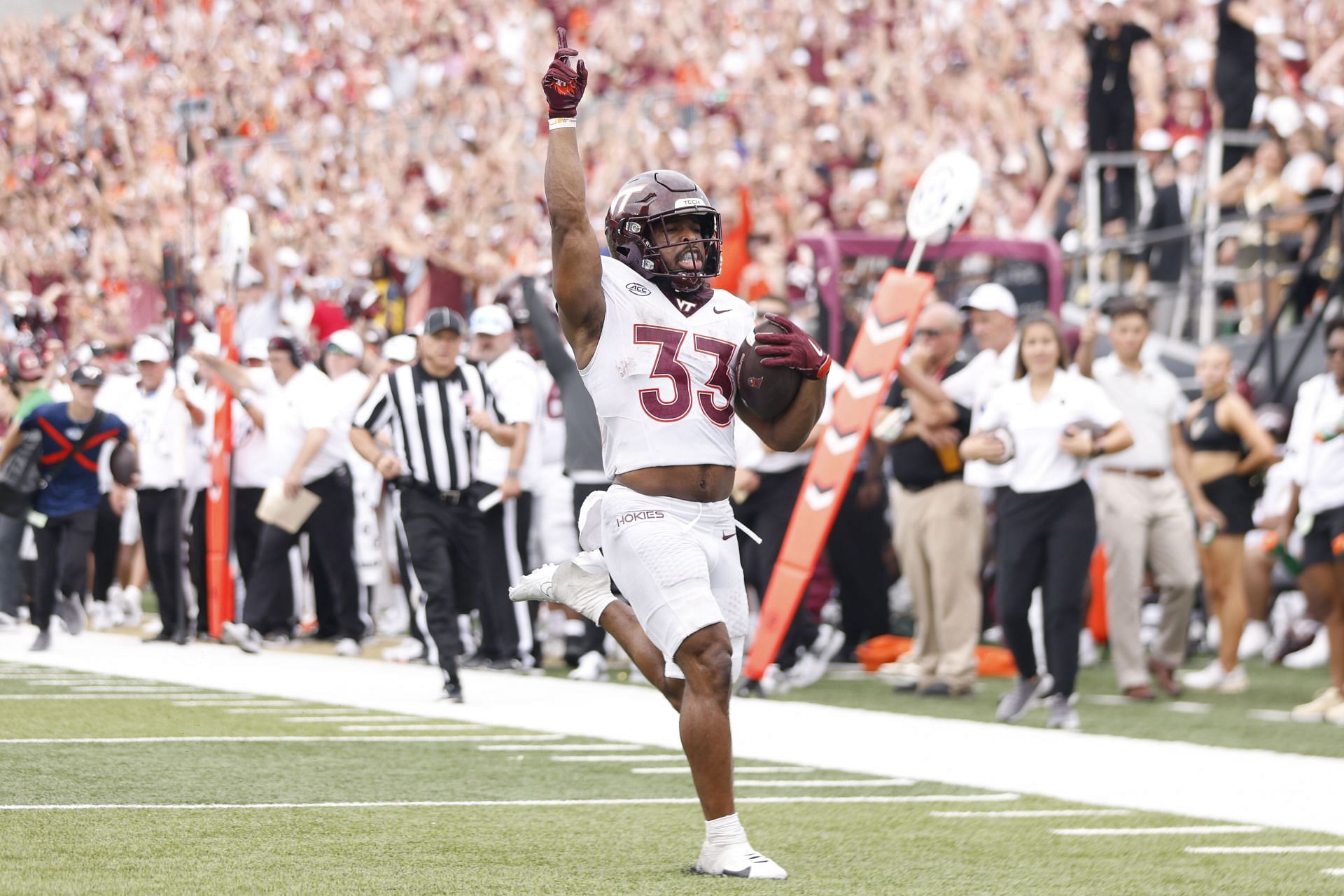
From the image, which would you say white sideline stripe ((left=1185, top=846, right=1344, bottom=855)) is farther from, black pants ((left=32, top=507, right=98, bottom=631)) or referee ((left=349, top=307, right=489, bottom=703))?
black pants ((left=32, top=507, right=98, bottom=631))

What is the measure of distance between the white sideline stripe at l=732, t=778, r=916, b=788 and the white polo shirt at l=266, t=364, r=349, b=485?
6420 mm

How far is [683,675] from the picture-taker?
5.63 meters

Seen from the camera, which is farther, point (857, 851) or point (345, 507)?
point (345, 507)

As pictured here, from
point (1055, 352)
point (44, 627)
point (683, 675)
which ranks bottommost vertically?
point (44, 627)

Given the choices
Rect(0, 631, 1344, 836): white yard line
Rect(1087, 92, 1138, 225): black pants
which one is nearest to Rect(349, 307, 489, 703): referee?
Rect(0, 631, 1344, 836): white yard line

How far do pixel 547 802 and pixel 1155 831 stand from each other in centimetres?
197

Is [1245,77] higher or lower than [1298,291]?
higher

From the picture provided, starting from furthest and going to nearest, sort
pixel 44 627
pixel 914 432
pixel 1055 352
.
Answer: pixel 44 627 < pixel 914 432 < pixel 1055 352

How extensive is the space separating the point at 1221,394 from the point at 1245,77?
4.40 meters

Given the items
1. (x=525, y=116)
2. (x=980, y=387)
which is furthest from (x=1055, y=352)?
(x=525, y=116)

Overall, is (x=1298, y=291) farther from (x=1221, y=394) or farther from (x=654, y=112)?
(x=654, y=112)

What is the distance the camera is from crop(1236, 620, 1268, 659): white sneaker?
1311 cm


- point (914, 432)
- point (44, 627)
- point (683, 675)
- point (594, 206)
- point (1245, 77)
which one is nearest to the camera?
point (683, 675)

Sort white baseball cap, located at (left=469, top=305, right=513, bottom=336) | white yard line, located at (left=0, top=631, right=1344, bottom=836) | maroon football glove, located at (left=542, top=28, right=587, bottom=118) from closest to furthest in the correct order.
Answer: maroon football glove, located at (left=542, top=28, right=587, bottom=118) → white yard line, located at (left=0, top=631, right=1344, bottom=836) → white baseball cap, located at (left=469, top=305, right=513, bottom=336)
